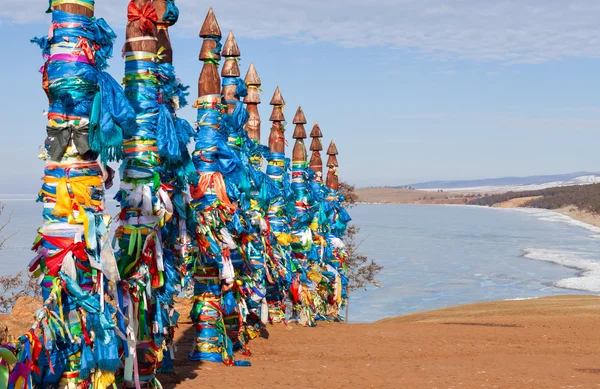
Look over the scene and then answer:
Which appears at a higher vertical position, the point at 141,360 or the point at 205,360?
the point at 141,360

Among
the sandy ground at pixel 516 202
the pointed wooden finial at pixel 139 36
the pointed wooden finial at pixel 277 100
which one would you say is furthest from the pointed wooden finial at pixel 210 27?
the sandy ground at pixel 516 202

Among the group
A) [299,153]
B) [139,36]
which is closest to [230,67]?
[139,36]

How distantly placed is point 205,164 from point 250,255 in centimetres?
289

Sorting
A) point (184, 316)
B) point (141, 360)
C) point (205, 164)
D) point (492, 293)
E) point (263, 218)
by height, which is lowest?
point (492, 293)

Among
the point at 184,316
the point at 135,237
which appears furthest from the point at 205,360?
the point at 184,316

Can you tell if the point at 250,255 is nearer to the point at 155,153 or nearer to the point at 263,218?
the point at 263,218

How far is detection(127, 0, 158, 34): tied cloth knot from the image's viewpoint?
756cm

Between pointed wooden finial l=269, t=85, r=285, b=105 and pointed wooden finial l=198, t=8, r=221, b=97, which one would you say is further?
pointed wooden finial l=269, t=85, r=285, b=105

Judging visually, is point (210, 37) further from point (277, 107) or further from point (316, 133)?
point (316, 133)

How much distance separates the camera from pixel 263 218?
44.9 feet

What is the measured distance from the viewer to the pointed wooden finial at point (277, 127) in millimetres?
15992

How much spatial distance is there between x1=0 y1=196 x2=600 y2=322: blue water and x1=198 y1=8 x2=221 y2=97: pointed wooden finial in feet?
50.9

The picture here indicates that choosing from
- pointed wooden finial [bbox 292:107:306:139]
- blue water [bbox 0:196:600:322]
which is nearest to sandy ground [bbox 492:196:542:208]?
blue water [bbox 0:196:600:322]

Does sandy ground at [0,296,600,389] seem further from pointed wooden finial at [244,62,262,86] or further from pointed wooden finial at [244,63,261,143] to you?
pointed wooden finial at [244,62,262,86]
